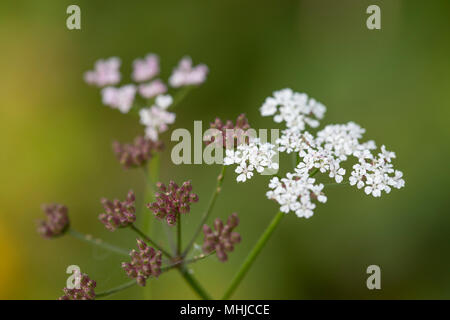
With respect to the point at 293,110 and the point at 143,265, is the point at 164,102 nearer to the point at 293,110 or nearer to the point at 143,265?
the point at 293,110

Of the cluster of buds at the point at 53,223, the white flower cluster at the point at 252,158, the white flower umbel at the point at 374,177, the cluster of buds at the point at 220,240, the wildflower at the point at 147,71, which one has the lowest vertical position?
the cluster of buds at the point at 220,240

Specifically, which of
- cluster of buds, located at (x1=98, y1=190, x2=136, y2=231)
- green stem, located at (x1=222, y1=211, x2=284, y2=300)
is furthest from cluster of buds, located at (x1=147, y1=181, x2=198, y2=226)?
green stem, located at (x1=222, y1=211, x2=284, y2=300)

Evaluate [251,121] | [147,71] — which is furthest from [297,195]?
[251,121]

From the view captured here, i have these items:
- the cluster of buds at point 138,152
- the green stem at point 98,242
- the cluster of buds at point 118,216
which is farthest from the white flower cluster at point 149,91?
the green stem at point 98,242

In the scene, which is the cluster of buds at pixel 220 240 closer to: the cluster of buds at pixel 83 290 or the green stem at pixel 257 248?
the green stem at pixel 257 248
